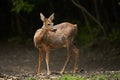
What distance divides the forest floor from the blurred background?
1.23 meters

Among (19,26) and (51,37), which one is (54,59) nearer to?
(19,26)

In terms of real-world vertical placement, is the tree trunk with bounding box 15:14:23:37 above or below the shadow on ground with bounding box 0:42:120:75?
above

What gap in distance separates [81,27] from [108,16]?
177 centimetres

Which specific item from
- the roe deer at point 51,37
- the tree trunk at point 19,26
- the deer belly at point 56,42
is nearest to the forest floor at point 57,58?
the tree trunk at point 19,26

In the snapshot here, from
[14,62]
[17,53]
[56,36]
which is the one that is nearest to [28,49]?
→ [17,53]

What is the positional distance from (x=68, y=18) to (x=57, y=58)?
21.9 ft

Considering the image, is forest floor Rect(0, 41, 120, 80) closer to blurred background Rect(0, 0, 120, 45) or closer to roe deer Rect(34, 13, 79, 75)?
blurred background Rect(0, 0, 120, 45)

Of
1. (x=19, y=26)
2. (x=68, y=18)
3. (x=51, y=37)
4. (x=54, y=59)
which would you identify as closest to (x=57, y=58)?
(x=54, y=59)

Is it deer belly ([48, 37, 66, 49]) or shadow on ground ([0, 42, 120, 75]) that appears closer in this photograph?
deer belly ([48, 37, 66, 49])

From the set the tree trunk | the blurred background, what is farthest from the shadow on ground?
the tree trunk

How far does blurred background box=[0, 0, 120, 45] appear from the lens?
83.0 feet

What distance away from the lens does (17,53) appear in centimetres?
2434

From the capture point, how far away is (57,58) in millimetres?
22828

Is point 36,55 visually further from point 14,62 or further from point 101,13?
point 101,13
